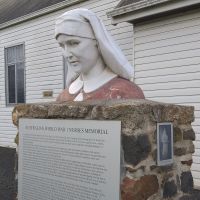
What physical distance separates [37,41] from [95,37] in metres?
9.32

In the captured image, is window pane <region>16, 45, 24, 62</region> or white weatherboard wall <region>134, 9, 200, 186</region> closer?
white weatherboard wall <region>134, 9, 200, 186</region>

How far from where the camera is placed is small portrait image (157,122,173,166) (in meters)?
3.16

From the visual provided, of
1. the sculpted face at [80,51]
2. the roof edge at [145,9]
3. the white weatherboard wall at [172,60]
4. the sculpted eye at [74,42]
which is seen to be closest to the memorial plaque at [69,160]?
the sculpted face at [80,51]

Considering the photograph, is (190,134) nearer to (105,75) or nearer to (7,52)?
(105,75)

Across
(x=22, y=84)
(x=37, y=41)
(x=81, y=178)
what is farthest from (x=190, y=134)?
(x=22, y=84)

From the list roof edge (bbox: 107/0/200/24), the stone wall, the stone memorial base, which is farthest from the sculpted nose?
roof edge (bbox: 107/0/200/24)

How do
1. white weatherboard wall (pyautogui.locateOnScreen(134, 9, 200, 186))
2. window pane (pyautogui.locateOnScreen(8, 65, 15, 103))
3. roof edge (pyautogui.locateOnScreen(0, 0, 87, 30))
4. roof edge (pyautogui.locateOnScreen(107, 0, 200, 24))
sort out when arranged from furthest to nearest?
window pane (pyautogui.locateOnScreen(8, 65, 15, 103))
roof edge (pyautogui.locateOnScreen(0, 0, 87, 30))
white weatherboard wall (pyautogui.locateOnScreen(134, 9, 200, 186))
roof edge (pyautogui.locateOnScreen(107, 0, 200, 24))

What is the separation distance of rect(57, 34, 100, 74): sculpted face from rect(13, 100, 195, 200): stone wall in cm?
37

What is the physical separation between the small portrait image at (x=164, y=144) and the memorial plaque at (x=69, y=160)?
0.33 meters

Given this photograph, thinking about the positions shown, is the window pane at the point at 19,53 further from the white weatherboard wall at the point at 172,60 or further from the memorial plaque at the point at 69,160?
the memorial plaque at the point at 69,160

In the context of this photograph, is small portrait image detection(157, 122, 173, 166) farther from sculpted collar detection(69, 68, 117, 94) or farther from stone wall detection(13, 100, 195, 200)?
sculpted collar detection(69, 68, 117, 94)

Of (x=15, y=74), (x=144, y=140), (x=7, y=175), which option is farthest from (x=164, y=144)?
(x=15, y=74)

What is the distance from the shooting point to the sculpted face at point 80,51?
3574 millimetres

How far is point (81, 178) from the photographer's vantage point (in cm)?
323
